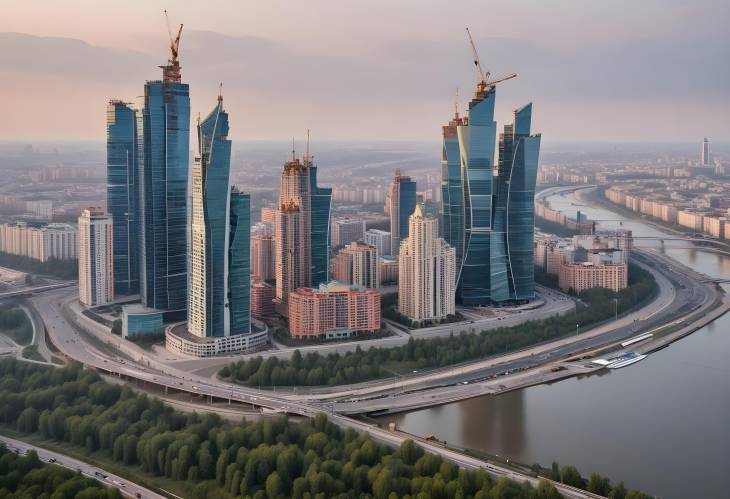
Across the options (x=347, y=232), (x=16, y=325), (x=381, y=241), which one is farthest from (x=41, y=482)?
(x=347, y=232)

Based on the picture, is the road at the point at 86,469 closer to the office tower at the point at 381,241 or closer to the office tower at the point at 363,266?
the office tower at the point at 363,266

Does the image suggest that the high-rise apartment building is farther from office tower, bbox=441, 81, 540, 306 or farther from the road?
the road

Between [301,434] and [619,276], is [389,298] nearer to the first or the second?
[619,276]

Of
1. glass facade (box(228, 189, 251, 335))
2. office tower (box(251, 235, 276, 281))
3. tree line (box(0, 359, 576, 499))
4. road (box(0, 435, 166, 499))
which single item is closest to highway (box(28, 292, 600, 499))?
tree line (box(0, 359, 576, 499))

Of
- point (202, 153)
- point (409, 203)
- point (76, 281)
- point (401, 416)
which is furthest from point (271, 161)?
point (401, 416)

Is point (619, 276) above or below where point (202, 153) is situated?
below

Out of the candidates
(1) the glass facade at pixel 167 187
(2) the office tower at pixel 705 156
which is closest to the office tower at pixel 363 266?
(1) the glass facade at pixel 167 187
